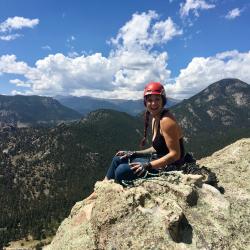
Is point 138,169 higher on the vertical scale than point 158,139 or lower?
lower

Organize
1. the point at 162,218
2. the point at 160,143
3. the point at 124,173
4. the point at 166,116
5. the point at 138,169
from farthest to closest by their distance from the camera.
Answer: the point at 124,173, the point at 160,143, the point at 138,169, the point at 166,116, the point at 162,218

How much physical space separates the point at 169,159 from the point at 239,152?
36.1 feet

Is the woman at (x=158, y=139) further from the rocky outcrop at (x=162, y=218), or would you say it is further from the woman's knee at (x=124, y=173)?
the rocky outcrop at (x=162, y=218)

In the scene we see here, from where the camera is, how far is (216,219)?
12.9 metres

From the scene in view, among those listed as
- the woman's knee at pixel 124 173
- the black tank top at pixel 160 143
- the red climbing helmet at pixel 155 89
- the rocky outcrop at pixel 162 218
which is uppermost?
the red climbing helmet at pixel 155 89

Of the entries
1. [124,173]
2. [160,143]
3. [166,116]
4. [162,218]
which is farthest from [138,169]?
[162,218]

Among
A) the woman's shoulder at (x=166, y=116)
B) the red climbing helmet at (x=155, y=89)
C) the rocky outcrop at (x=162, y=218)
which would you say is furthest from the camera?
the red climbing helmet at (x=155, y=89)

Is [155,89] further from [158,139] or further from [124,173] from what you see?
[124,173]

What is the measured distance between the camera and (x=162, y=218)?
12078 millimetres

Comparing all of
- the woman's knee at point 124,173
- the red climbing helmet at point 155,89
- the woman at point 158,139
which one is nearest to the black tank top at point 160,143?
the woman at point 158,139

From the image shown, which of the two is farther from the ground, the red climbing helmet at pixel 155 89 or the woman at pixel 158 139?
the red climbing helmet at pixel 155 89

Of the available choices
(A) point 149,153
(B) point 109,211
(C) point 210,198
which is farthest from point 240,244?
(A) point 149,153

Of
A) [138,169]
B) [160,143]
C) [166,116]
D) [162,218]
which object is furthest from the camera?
[160,143]

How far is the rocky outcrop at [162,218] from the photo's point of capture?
1180cm
